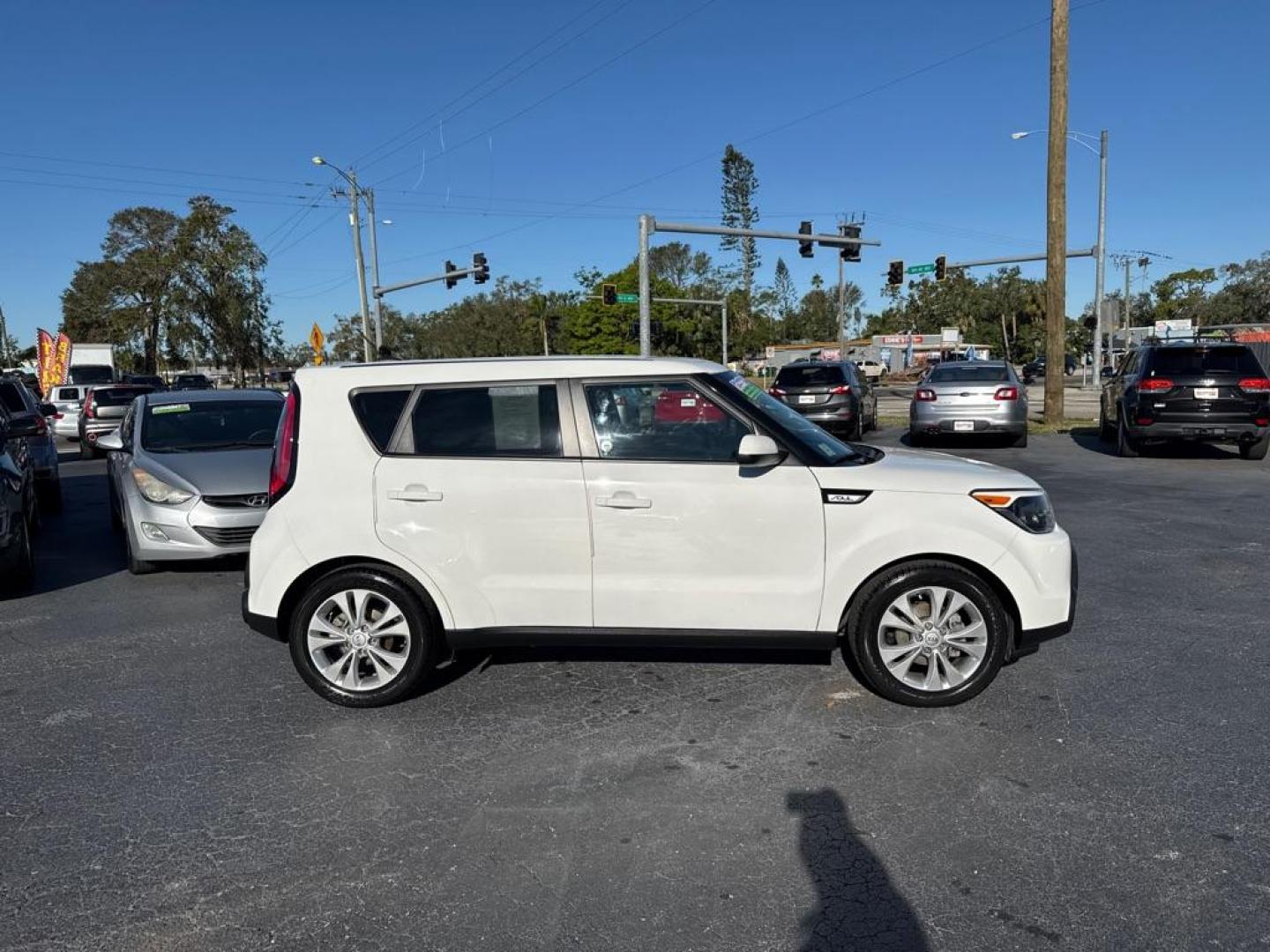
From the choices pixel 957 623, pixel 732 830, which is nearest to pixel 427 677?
pixel 732 830

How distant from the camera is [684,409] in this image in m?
4.55

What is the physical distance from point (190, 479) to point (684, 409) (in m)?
4.99

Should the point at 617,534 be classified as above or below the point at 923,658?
above

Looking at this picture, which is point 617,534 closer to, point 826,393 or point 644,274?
point 826,393

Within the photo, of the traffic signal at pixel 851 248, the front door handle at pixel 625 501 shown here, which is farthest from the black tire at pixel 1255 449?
the traffic signal at pixel 851 248

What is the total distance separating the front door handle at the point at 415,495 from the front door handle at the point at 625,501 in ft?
2.69

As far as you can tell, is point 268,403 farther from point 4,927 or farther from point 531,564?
point 4,927

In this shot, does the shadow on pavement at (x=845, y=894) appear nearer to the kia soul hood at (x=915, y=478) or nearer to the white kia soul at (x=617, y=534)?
the white kia soul at (x=617, y=534)

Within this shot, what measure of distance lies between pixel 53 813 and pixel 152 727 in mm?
860

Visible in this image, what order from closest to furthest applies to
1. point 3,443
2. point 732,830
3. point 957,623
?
point 732,830
point 957,623
point 3,443

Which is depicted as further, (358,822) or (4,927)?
(358,822)

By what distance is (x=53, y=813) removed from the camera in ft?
12.0

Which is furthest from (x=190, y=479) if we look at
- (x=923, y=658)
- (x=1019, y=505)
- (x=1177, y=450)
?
(x=1177, y=450)

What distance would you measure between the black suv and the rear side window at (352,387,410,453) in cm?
1219
